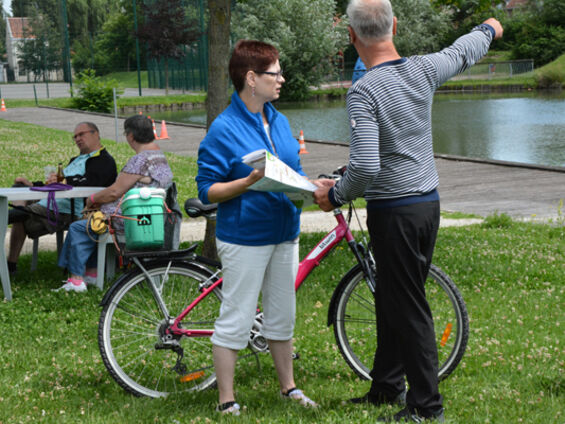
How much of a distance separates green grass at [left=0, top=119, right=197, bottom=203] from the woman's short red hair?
7682mm

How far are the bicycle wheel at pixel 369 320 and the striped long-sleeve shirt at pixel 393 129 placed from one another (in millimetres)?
887

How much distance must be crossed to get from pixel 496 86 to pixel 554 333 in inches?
2146

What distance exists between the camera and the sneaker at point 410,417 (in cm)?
361

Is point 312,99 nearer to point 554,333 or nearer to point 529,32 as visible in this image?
point 529,32

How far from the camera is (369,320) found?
4.46 metres

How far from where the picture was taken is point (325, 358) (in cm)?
484

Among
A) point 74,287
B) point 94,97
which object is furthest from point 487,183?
point 94,97

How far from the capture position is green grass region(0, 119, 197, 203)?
43.5 ft

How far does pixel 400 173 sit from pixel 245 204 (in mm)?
722

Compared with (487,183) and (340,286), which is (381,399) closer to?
(340,286)

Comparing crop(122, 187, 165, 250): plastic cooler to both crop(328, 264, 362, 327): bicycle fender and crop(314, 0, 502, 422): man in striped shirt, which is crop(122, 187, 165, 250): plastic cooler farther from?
crop(314, 0, 502, 422): man in striped shirt

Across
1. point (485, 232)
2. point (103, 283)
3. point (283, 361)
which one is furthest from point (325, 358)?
point (485, 232)

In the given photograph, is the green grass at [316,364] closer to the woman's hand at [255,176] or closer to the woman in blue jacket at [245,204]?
the woman in blue jacket at [245,204]

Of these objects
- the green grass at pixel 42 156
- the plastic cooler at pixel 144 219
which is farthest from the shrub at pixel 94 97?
the plastic cooler at pixel 144 219
